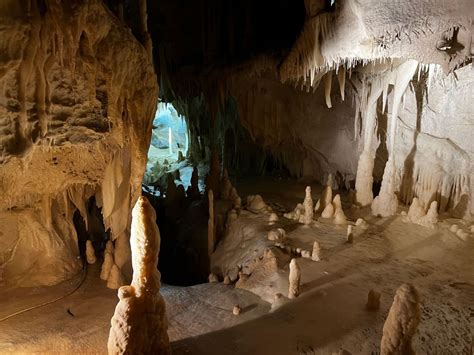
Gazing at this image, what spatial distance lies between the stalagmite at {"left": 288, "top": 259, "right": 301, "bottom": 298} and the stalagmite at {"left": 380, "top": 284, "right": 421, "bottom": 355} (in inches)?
80.4

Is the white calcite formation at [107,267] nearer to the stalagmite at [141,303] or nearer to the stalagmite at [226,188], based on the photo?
the stalagmite at [141,303]

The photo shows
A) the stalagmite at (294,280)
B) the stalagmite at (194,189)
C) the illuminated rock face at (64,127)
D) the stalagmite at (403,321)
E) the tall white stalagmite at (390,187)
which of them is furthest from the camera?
the stalagmite at (194,189)

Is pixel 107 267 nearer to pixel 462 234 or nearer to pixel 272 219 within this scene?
pixel 272 219

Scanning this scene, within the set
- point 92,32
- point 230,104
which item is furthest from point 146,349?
point 230,104

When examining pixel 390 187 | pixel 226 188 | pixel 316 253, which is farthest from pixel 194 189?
pixel 316 253

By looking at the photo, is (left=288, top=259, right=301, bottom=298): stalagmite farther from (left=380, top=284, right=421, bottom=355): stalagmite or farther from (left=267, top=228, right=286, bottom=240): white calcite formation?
(left=267, top=228, right=286, bottom=240): white calcite formation

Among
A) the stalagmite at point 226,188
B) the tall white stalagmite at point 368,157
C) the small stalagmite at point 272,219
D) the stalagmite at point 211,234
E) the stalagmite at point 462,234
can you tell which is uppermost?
the tall white stalagmite at point 368,157

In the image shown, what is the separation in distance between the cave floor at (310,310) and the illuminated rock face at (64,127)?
0.95 metres

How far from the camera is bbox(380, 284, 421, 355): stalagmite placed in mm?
3514

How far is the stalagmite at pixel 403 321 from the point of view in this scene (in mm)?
3514

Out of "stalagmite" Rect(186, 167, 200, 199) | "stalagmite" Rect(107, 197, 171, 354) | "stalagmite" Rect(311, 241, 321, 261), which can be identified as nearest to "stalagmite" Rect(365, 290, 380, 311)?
"stalagmite" Rect(311, 241, 321, 261)

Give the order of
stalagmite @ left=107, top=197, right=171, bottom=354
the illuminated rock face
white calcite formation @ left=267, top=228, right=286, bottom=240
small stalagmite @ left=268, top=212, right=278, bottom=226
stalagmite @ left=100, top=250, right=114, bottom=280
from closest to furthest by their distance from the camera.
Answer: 1. stalagmite @ left=107, top=197, right=171, bottom=354
2. the illuminated rock face
3. stalagmite @ left=100, top=250, right=114, bottom=280
4. white calcite formation @ left=267, top=228, right=286, bottom=240
5. small stalagmite @ left=268, top=212, right=278, bottom=226

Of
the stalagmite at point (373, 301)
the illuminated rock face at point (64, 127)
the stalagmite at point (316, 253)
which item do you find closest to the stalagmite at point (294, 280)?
the stalagmite at point (373, 301)

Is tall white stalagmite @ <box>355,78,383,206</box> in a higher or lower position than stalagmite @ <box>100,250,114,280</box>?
higher
